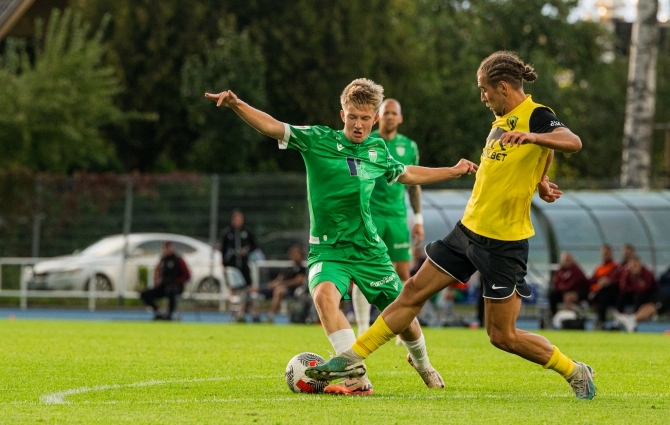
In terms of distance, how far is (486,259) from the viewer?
7898mm

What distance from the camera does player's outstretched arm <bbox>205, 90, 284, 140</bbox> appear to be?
26.3 feet

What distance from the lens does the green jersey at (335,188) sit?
8602 millimetres

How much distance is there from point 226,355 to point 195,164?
2518 centimetres

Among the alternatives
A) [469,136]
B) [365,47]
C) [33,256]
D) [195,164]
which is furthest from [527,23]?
[33,256]

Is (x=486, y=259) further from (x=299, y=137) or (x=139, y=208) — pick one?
(x=139, y=208)

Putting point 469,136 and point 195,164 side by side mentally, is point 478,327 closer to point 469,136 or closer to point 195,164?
point 195,164

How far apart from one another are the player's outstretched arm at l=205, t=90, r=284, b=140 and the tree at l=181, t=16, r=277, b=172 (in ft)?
86.8

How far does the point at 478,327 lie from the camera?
878 inches

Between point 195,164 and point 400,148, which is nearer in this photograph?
point 400,148

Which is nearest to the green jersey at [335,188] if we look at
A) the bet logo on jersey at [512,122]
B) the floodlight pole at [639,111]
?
the bet logo on jersey at [512,122]

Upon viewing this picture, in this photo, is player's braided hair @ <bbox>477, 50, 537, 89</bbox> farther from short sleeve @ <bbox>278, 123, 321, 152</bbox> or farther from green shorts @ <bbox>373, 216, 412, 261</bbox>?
green shorts @ <bbox>373, 216, 412, 261</bbox>

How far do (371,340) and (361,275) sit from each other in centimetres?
67

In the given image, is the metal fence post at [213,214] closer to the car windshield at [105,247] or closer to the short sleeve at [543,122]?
the car windshield at [105,247]

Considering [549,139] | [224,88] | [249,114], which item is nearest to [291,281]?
[224,88]
